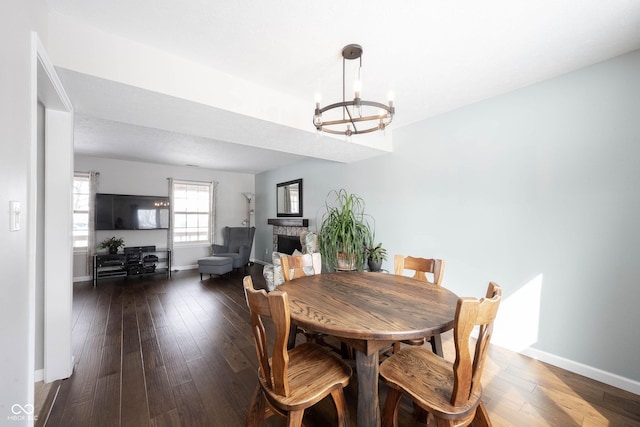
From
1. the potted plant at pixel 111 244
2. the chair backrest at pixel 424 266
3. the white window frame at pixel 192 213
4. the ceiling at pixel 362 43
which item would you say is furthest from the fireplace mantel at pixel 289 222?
the potted plant at pixel 111 244

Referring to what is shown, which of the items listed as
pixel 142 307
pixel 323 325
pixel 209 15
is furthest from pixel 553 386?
pixel 142 307

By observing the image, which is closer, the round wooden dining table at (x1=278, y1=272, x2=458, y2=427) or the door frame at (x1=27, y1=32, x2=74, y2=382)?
the round wooden dining table at (x1=278, y1=272, x2=458, y2=427)

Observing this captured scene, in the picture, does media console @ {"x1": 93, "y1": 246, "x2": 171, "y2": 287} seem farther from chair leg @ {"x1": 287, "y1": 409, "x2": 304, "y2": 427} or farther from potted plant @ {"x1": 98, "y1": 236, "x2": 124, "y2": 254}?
chair leg @ {"x1": 287, "y1": 409, "x2": 304, "y2": 427}

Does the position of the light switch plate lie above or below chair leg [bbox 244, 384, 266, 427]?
above

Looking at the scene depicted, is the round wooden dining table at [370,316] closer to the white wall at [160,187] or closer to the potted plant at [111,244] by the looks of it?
the potted plant at [111,244]

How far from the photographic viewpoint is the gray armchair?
5.66 m

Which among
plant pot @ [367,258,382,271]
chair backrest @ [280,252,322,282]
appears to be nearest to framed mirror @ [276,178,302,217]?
plant pot @ [367,258,382,271]

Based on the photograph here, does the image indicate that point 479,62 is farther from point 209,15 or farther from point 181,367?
point 181,367

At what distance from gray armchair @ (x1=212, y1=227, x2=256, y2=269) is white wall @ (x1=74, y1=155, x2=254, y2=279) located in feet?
1.84

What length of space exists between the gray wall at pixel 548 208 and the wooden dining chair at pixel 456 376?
1455mm

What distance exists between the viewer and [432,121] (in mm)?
2957

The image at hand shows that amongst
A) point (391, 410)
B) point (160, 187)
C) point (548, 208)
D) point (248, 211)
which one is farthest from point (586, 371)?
point (160, 187)

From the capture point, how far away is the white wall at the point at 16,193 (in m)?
0.85

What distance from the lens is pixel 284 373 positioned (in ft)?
3.48
